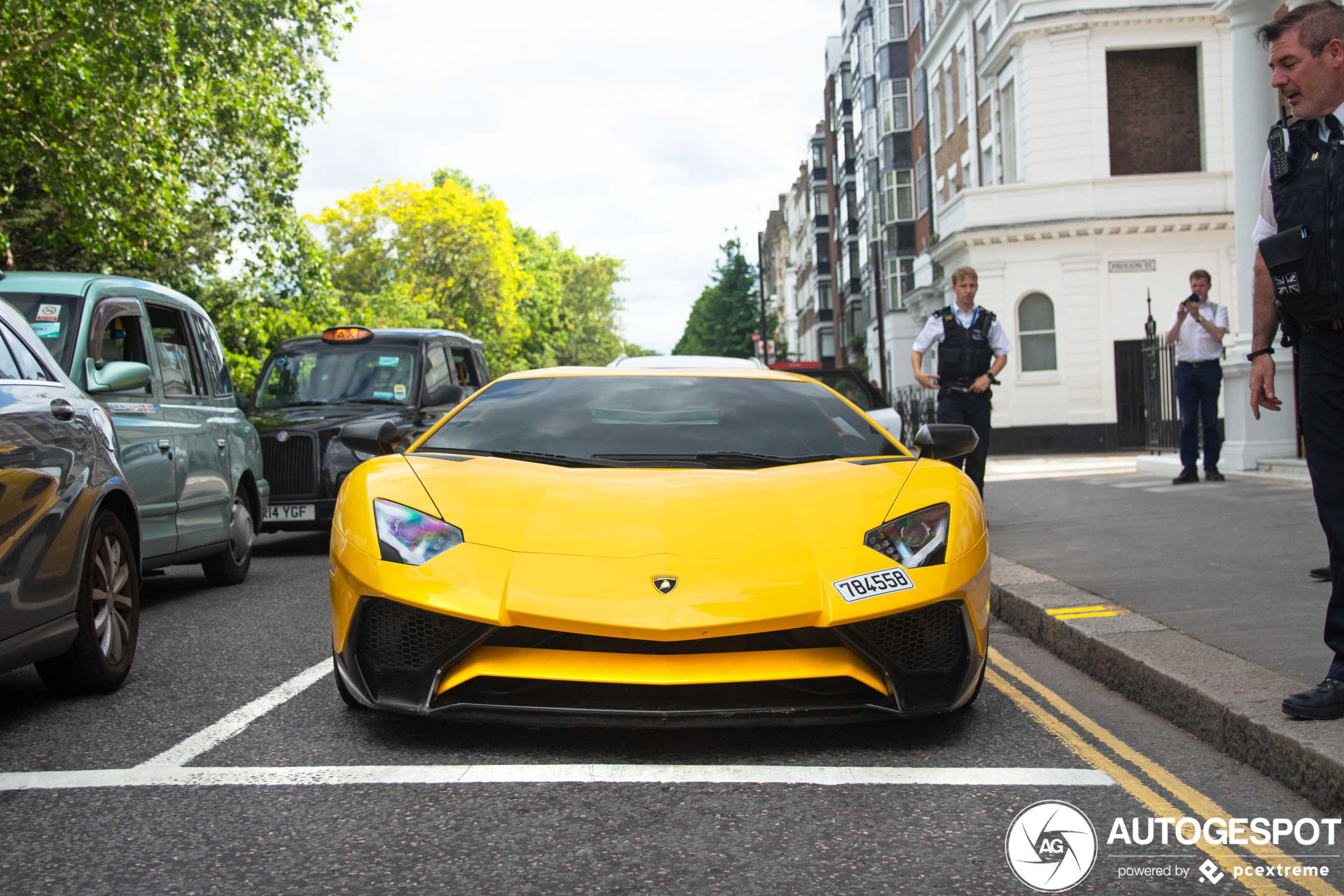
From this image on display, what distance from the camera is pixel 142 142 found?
18250mm

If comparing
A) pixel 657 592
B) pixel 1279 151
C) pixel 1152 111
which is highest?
pixel 1152 111

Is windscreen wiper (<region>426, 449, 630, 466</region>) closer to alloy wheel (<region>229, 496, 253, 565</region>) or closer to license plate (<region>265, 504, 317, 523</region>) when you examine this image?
alloy wheel (<region>229, 496, 253, 565</region>)

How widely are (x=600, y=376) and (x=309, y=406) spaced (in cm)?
699

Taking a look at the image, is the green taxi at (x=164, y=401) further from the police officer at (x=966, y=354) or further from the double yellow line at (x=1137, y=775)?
the police officer at (x=966, y=354)

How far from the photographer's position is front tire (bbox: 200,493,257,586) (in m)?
8.48

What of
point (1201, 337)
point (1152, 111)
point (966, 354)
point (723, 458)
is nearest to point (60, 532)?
point (723, 458)

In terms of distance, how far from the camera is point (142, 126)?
1798 cm

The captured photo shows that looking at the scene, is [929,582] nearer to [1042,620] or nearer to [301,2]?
[1042,620]

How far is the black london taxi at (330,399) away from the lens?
11.0 meters

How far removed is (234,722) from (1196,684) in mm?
3391

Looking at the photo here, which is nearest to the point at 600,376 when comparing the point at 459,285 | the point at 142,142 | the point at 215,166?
the point at 142,142

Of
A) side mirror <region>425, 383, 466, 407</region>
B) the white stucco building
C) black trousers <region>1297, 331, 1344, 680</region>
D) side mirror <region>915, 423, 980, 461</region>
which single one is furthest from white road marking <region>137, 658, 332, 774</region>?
the white stucco building

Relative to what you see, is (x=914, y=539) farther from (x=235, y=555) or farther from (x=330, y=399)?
(x=330, y=399)

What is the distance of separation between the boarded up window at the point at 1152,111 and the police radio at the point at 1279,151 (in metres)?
25.4
